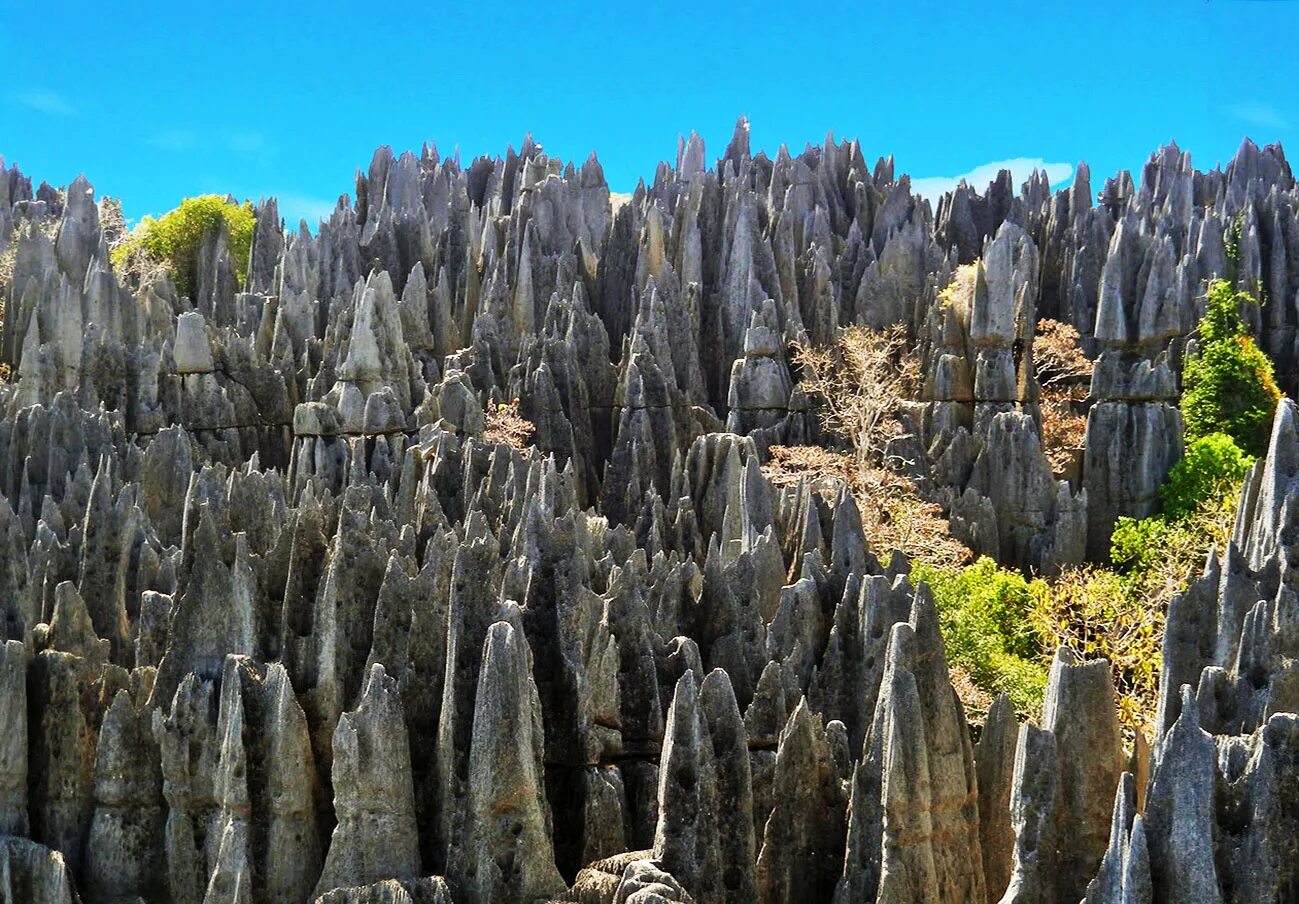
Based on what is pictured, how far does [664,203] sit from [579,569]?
142 ft

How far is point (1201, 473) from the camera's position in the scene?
118ft

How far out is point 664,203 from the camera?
2226 inches

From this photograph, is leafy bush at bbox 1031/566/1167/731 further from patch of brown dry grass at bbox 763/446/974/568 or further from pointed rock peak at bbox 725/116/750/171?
pointed rock peak at bbox 725/116/750/171

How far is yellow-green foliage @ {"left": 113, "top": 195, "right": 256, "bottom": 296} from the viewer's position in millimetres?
62250

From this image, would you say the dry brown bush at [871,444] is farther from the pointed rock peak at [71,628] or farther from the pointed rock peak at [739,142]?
the pointed rock peak at [739,142]

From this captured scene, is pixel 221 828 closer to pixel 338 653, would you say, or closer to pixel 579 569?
pixel 338 653

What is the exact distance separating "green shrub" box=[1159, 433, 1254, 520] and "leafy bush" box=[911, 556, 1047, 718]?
9998mm

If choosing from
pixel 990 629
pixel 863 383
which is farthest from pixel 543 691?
pixel 863 383

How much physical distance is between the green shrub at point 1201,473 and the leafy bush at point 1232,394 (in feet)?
8.84

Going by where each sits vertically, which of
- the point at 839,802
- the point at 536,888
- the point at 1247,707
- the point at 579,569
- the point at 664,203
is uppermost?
the point at 664,203

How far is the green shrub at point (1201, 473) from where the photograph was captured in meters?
35.2

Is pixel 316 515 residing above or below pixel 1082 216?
below

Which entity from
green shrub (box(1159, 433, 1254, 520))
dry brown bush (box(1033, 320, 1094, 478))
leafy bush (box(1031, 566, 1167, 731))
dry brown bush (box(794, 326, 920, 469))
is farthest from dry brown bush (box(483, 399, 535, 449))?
green shrub (box(1159, 433, 1254, 520))

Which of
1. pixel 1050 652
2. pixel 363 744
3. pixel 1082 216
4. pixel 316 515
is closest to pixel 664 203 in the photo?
pixel 1082 216
